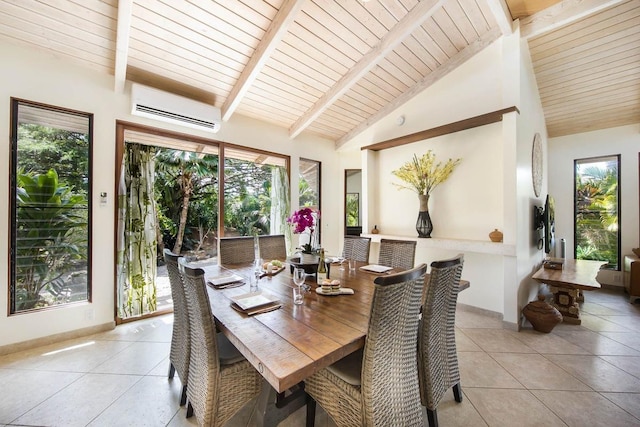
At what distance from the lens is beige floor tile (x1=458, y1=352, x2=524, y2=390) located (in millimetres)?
1948

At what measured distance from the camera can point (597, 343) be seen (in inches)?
100

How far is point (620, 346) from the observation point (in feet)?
8.14

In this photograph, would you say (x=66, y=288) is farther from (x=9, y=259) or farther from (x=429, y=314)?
(x=429, y=314)

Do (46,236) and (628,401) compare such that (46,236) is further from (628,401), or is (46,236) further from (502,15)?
(502,15)

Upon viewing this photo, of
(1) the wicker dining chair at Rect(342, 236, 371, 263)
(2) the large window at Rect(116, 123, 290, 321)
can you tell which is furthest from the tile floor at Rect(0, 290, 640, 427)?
(1) the wicker dining chair at Rect(342, 236, 371, 263)

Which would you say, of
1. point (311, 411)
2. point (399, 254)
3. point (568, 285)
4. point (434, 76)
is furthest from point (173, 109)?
point (568, 285)

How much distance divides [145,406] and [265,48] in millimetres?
3176

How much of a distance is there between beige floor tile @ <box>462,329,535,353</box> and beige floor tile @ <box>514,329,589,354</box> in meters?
0.07

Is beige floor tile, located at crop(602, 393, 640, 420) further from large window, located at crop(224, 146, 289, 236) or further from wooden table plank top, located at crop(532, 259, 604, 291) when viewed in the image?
large window, located at crop(224, 146, 289, 236)

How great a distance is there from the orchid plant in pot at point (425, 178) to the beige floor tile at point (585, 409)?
209 centimetres

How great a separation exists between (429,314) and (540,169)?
380 centimetres

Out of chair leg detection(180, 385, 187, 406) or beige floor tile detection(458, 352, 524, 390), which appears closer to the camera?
chair leg detection(180, 385, 187, 406)

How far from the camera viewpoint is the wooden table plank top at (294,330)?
0.98 meters

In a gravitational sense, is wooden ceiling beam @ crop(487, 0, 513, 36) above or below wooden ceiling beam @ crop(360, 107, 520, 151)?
above
